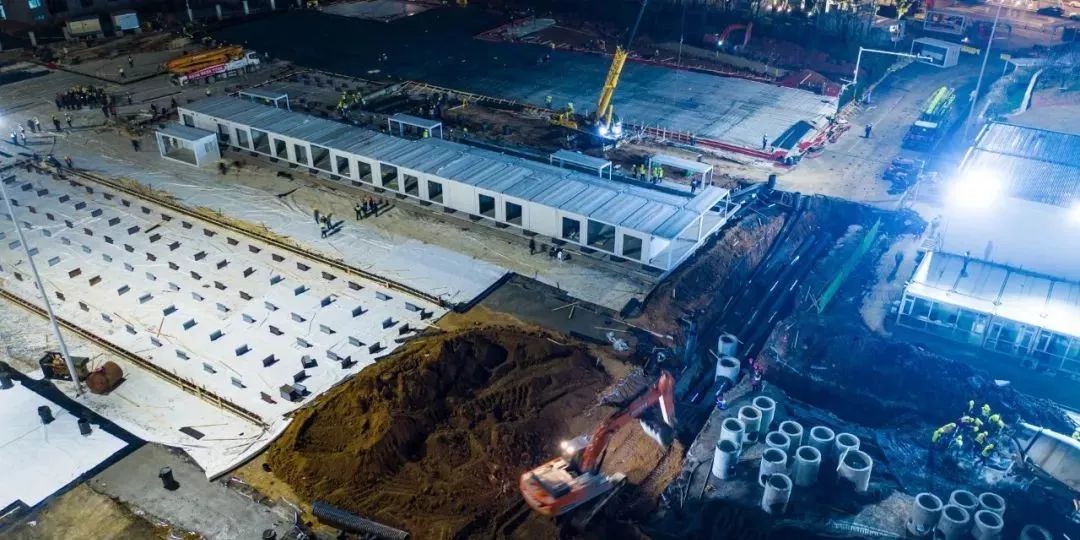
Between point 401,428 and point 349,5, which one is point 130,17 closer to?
point 349,5

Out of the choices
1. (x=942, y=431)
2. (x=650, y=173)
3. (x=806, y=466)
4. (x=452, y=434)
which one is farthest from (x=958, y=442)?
(x=650, y=173)

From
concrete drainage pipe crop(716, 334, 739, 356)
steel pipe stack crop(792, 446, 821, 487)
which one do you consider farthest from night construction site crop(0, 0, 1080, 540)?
concrete drainage pipe crop(716, 334, 739, 356)

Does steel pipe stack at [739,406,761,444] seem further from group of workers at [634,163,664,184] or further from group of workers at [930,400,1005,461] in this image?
group of workers at [634,163,664,184]

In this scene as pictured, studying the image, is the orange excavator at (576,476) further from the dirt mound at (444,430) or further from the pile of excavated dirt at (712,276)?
the pile of excavated dirt at (712,276)

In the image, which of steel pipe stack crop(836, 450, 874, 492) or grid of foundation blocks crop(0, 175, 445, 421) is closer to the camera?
steel pipe stack crop(836, 450, 874, 492)

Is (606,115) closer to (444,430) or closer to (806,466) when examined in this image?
(444,430)

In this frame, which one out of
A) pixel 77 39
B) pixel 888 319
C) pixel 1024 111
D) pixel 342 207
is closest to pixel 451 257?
pixel 342 207
